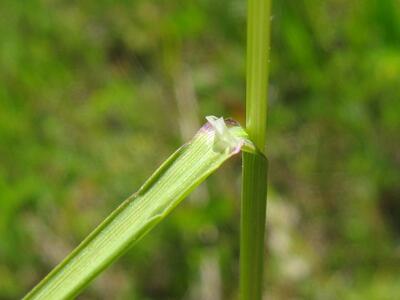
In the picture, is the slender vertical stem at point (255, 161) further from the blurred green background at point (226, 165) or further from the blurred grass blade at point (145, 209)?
the blurred green background at point (226, 165)

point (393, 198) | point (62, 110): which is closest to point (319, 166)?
point (393, 198)

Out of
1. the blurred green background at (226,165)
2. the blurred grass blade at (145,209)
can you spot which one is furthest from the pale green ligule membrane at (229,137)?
the blurred green background at (226,165)

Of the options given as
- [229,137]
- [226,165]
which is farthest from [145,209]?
[226,165]

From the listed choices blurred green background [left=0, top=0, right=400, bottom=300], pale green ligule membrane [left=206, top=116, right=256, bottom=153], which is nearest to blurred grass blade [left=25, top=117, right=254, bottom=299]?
pale green ligule membrane [left=206, top=116, right=256, bottom=153]

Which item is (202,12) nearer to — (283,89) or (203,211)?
(283,89)

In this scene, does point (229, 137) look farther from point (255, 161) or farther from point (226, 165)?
point (226, 165)

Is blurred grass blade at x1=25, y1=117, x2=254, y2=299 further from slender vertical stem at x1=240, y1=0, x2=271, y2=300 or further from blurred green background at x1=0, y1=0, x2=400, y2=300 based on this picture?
blurred green background at x1=0, y1=0, x2=400, y2=300
